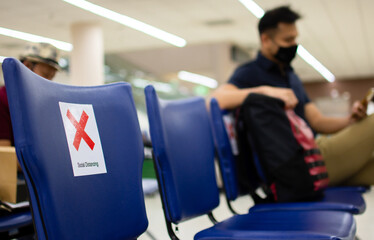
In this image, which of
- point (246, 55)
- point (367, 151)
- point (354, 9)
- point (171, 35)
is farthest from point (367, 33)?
point (367, 151)

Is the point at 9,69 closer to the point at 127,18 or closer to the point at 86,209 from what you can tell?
the point at 86,209

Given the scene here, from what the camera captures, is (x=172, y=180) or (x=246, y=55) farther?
(x=246, y=55)

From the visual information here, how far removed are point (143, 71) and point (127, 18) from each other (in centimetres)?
526

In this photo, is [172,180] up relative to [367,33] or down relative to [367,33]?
down

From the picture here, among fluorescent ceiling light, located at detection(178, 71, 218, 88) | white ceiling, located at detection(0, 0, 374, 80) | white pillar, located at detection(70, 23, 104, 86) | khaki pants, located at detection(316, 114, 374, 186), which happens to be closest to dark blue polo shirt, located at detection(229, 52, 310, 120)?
khaki pants, located at detection(316, 114, 374, 186)

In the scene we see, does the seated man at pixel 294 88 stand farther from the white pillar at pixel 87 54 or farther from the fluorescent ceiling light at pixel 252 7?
the white pillar at pixel 87 54

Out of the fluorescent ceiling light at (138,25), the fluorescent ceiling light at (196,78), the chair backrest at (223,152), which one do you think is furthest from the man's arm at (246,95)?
the fluorescent ceiling light at (196,78)

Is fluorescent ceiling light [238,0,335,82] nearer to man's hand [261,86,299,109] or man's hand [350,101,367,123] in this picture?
man's hand [350,101,367,123]

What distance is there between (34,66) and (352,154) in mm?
Result: 1506

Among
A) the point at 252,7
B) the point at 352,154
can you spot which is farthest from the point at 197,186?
the point at 252,7

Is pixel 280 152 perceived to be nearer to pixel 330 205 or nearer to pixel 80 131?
pixel 330 205

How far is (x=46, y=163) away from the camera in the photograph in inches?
33.0

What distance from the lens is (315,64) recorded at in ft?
49.8

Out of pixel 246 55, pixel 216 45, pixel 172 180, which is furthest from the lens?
pixel 246 55
